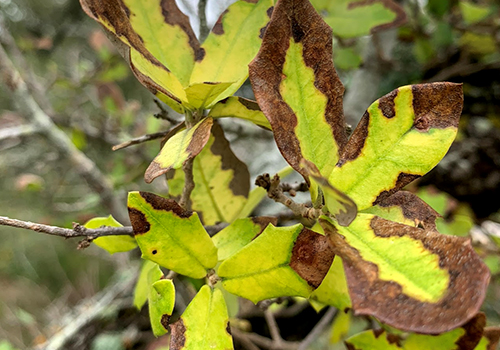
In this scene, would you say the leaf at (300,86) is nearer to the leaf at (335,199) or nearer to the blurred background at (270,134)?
the leaf at (335,199)

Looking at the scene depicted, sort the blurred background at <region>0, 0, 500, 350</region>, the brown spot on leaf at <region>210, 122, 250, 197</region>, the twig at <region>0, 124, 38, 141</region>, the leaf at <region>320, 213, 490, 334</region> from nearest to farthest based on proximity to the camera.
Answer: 1. the leaf at <region>320, 213, 490, 334</region>
2. the brown spot on leaf at <region>210, 122, 250, 197</region>
3. the twig at <region>0, 124, 38, 141</region>
4. the blurred background at <region>0, 0, 500, 350</region>

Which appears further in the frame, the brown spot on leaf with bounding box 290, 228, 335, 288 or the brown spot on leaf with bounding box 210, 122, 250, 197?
the brown spot on leaf with bounding box 210, 122, 250, 197

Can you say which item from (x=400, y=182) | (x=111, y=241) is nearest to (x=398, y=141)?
(x=400, y=182)

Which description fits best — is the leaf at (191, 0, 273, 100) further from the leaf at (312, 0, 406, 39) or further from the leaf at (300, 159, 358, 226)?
the leaf at (312, 0, 406, 39)

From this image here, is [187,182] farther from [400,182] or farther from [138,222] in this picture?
[400,182]

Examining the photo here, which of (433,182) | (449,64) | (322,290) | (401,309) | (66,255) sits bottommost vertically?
(66,255)

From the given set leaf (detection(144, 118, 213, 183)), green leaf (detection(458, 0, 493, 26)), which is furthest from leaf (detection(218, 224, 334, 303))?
green leaf (detection(458, 0, 493, 26))

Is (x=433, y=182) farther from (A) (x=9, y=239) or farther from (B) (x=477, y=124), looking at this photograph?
(A) (x=9, y=239)

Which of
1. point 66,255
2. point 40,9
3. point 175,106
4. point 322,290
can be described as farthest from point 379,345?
point 66,255
